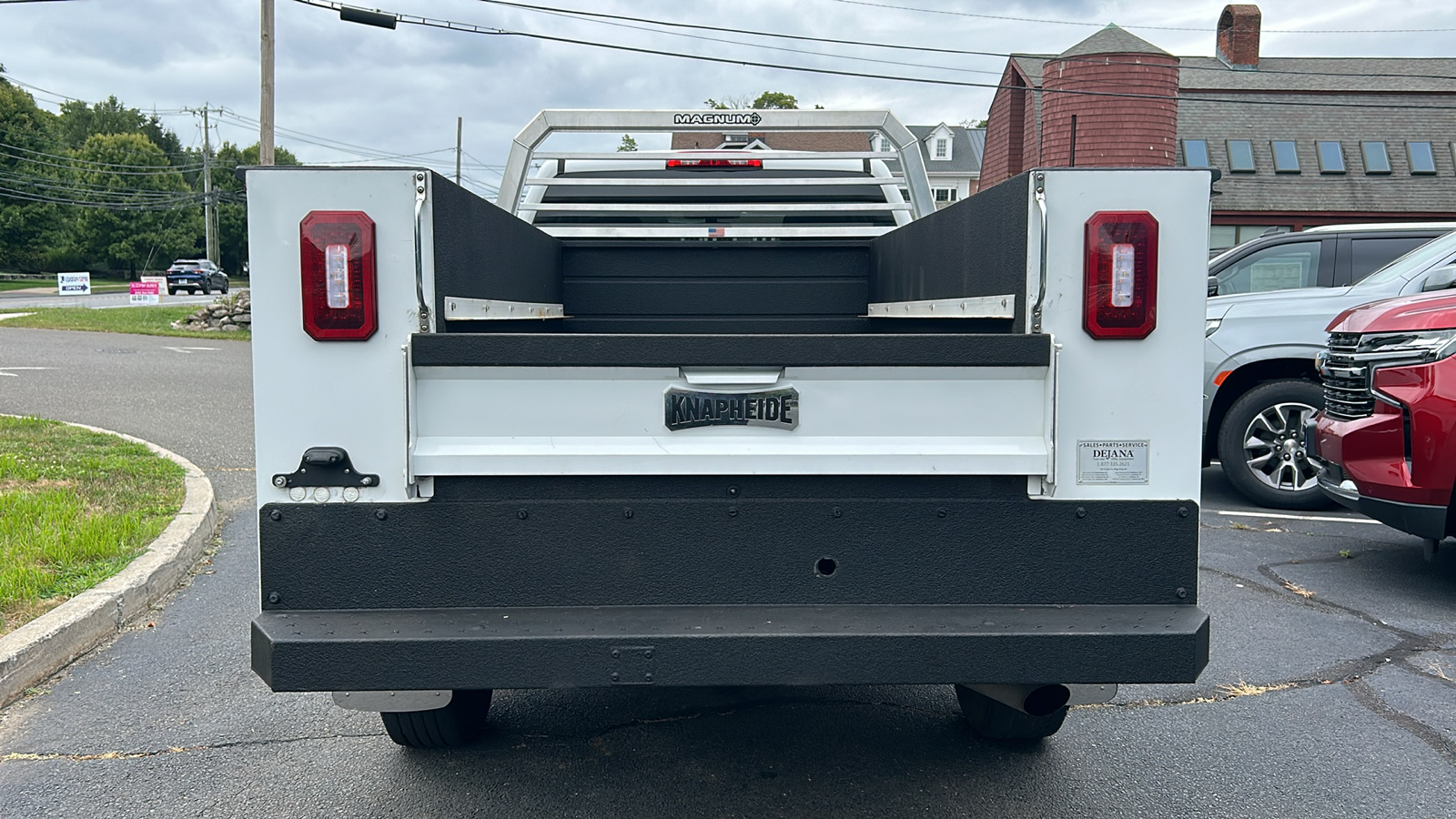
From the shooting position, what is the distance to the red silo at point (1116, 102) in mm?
28203

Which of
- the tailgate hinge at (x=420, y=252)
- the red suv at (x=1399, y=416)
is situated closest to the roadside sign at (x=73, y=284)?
the red suv at (x=1399, y=416)

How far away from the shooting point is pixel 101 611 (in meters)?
4.64

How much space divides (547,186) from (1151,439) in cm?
383

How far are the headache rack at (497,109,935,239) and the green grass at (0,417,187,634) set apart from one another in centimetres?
268

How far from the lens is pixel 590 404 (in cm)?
256

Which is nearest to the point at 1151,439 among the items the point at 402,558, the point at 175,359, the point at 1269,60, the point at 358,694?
the point at 402,558

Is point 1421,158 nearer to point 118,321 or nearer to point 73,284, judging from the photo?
point 118,321

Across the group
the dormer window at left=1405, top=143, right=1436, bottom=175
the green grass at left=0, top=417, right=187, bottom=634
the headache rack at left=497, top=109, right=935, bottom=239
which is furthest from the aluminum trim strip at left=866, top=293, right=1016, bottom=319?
the dormer window at left=1405, top=143, right=1436, bottom=175

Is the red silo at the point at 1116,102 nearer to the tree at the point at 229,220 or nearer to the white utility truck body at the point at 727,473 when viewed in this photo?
the white utility truck body at the point at 727,473

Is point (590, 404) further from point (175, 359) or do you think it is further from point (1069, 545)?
point (175, 359)

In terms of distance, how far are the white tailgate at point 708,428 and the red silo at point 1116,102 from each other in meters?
27.2

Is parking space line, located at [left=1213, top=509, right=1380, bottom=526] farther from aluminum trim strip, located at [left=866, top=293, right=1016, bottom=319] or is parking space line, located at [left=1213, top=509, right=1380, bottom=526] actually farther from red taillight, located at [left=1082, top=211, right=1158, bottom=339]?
red taillight, located at [left=1082, top=211, right=1158, bottom=339]

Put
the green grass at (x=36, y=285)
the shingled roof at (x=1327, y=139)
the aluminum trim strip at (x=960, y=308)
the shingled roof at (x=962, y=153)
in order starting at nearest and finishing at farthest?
the aluminum trim strip at (x=960, y=308) → the shingled roof at (x=1327, y=139) → the green grass at (x=36, y=285) → the shingled roof at (x=962, y=153)

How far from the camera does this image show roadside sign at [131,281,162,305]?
33656mm
